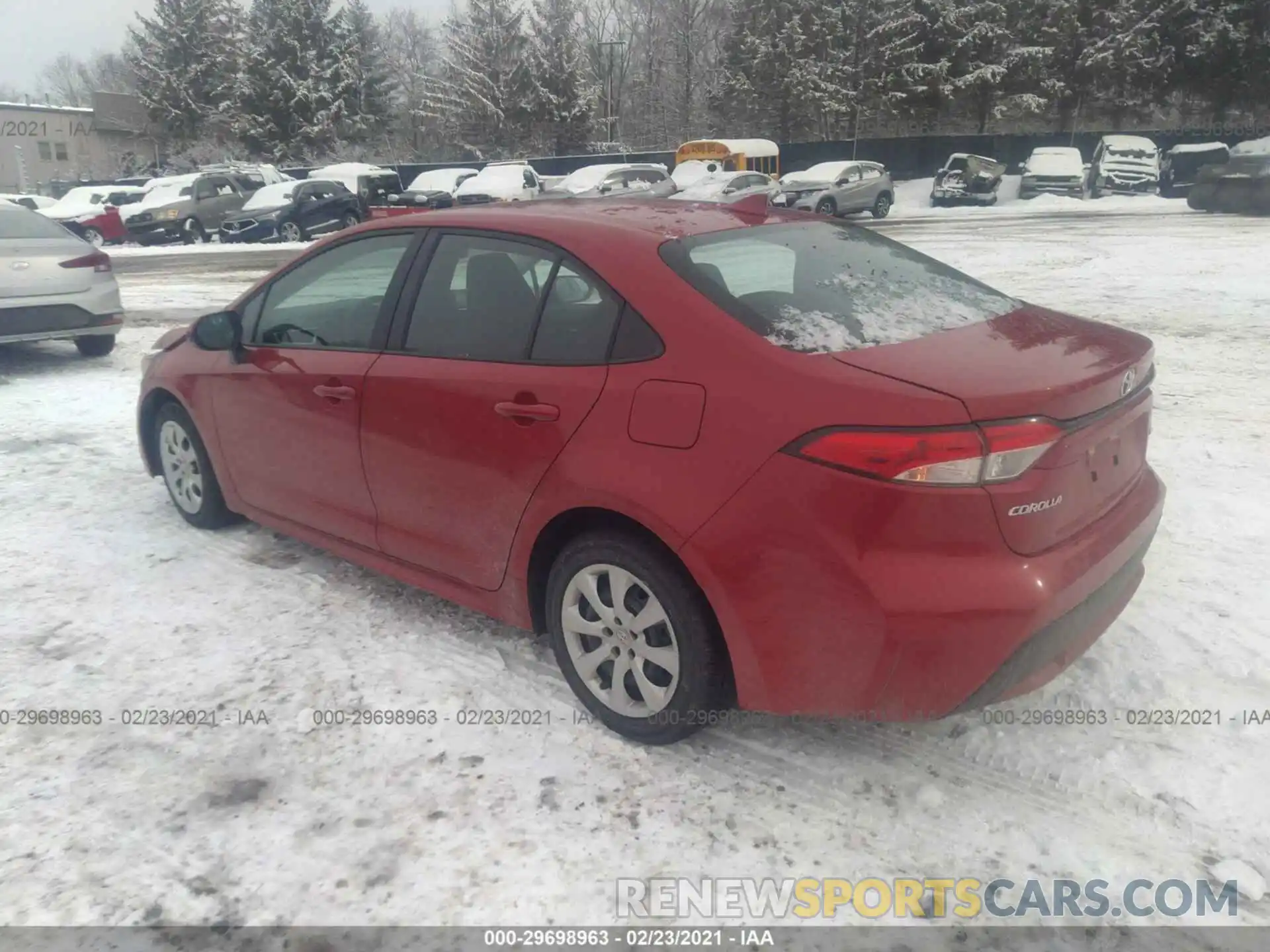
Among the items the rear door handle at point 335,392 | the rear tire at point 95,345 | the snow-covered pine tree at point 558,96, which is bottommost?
the rear tire at point 95,345

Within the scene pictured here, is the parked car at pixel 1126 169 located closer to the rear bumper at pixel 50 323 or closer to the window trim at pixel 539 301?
the rear bumper at pixel 50 323

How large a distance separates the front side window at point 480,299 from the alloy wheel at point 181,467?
1.86 meters

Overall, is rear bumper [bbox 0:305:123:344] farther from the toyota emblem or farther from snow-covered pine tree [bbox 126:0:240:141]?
snow-covered pine tree [bbox 126:0:240:141]

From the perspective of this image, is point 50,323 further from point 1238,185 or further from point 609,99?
point 609,99

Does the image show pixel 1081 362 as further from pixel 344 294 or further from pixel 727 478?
pixel 344 294

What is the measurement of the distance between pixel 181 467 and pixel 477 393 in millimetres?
2439

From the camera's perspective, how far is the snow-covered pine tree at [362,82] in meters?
47.1

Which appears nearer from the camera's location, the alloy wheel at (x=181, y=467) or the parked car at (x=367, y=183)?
the alloy wheel at (x=181, y=467)

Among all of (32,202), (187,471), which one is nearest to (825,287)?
(187,471)

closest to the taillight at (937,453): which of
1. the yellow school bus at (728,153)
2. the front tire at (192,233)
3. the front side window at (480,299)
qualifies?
the front side window at (480,299)

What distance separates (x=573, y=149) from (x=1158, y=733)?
51.2m

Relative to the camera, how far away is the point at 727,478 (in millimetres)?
2562

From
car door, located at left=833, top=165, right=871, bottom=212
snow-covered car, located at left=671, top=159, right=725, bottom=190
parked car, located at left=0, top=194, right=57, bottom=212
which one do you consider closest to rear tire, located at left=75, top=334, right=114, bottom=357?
snow-covered car, located at left=671, top=159, right=725, bottom=190

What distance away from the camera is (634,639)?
292 cm
